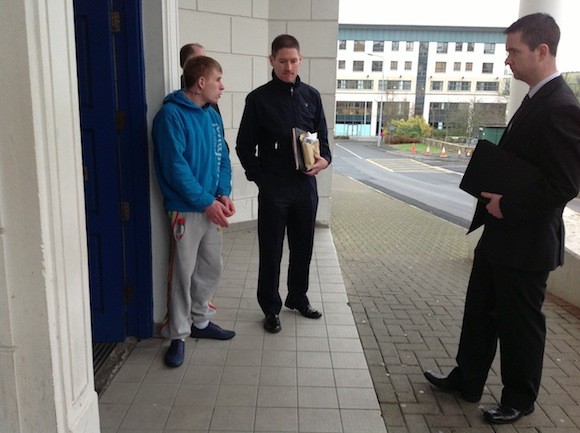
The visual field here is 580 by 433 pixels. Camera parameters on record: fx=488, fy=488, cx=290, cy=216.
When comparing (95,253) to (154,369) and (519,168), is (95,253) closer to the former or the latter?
(154,369)

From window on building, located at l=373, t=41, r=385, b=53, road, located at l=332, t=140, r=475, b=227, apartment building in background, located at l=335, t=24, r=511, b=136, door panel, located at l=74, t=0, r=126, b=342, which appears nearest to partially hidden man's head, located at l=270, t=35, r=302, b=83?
door panel, located at l=74, t=0, r=126, b=342

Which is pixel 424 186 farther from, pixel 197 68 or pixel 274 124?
pixel 197 68

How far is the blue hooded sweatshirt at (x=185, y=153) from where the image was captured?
299 cm

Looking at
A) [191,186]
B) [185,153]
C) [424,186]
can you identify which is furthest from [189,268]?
[424,186]

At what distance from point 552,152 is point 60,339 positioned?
2.30 meters

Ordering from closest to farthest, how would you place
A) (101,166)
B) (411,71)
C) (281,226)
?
(101,166), (281,226), (411,71)

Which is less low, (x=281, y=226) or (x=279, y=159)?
(x=279, y=159)

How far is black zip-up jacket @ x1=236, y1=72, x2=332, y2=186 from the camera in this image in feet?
11.7

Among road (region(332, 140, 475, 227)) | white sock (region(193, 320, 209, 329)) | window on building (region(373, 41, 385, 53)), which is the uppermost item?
window on building (region(373, 41, 385, 53))

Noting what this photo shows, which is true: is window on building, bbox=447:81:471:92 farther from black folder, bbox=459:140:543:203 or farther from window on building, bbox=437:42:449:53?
black folder, bbox=459:140:543:203

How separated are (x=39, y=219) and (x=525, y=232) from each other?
7.36ft

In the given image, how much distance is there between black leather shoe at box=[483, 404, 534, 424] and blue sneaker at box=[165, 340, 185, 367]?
1.92 meters

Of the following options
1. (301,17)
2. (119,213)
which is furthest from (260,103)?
(301,17)

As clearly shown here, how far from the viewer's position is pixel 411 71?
2852 inches
